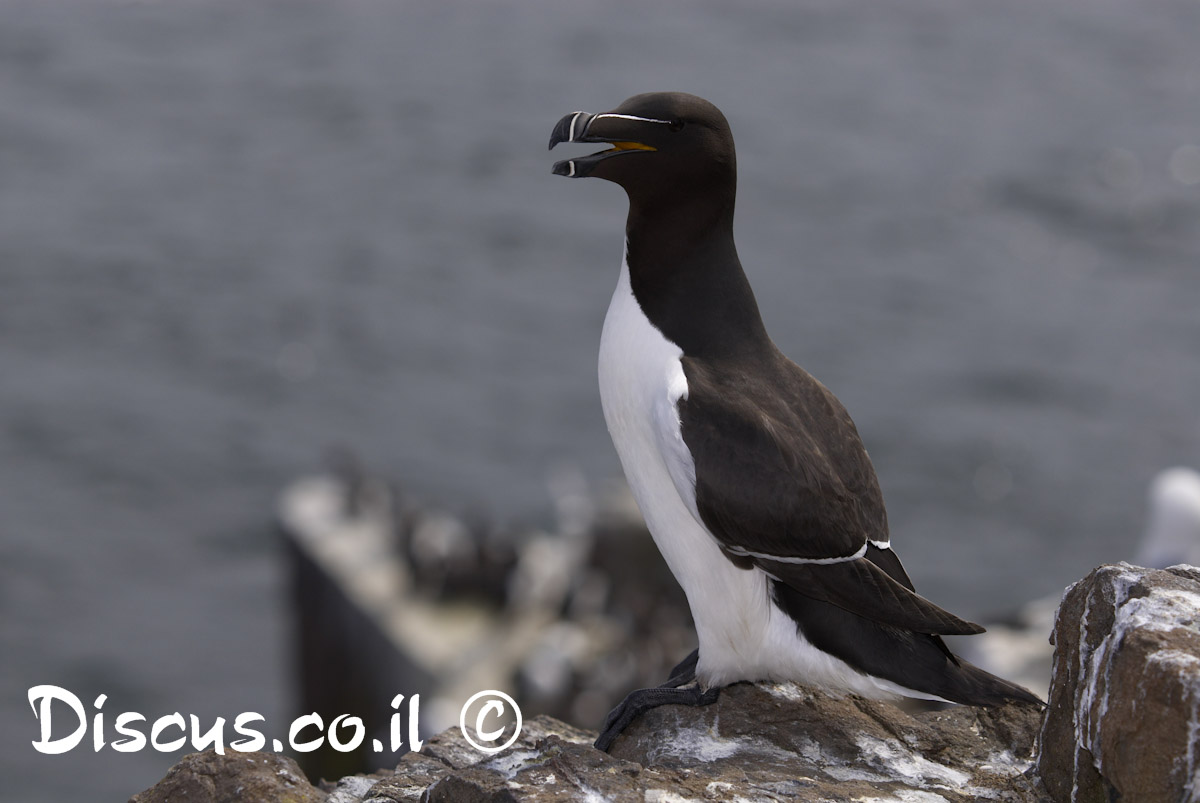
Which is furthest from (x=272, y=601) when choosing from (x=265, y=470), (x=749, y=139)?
(x=749, y=139)

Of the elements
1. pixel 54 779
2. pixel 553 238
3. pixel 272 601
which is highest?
pixel 553 238

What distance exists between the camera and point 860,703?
17.1 feet

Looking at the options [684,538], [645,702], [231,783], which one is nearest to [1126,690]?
[684,538]

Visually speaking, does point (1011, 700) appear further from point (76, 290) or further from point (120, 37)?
point (120, 37)

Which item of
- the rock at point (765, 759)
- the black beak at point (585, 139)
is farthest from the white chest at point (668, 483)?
the black beak at point (585, 139)

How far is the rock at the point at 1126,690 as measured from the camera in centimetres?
349

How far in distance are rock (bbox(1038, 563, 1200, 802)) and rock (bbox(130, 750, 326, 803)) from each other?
2.35 m

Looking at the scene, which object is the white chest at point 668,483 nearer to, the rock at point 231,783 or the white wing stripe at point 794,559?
the white wing stripe at point 794,559

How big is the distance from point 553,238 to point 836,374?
7.87 meters

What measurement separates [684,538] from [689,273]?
0.90 m

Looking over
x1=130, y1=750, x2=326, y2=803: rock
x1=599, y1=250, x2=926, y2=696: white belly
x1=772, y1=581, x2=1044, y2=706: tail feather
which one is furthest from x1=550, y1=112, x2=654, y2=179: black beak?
x1=130, y1=750, x2=326, y2=803: rock

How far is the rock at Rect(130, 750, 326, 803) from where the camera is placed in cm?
457

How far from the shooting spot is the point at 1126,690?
3.61 meters

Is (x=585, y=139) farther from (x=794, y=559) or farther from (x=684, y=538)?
(x=794, y=559)
